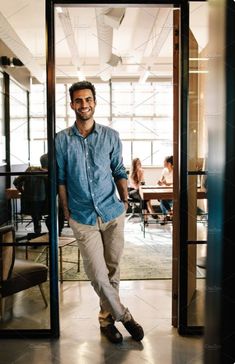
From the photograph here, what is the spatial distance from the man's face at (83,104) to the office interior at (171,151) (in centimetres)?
15

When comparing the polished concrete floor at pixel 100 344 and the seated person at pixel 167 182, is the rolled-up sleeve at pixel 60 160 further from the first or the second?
the seated person at pixel 167 182

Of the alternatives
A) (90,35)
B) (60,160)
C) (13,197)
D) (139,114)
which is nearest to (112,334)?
(60,160)

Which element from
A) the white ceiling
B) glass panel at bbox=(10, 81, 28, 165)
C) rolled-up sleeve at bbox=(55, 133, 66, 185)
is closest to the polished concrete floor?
rolled-up sleeve at bbox=(55, 133, 66, 185)

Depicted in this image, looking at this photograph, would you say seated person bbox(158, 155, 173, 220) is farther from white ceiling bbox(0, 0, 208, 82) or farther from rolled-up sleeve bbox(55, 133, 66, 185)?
rolled-up sleeve bbox(55, 133, 66, 185)

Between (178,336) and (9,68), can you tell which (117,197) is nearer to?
(178,336)

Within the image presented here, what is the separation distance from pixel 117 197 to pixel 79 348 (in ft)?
3.39

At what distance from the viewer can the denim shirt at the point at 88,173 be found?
2506 mm

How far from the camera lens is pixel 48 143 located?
2.54 m

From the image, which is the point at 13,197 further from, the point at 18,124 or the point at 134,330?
the point at 18,124

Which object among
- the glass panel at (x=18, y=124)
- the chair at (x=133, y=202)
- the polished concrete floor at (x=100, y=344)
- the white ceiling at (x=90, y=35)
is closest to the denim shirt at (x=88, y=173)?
the polished concrete floor at (x=100, y=344)

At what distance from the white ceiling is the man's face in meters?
1.67

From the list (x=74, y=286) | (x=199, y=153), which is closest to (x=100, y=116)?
(x=74, y=286)

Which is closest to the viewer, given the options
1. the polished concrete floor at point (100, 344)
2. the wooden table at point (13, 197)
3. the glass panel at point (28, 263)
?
the polished concrete floor at point (100, 344)

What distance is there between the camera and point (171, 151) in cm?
375
